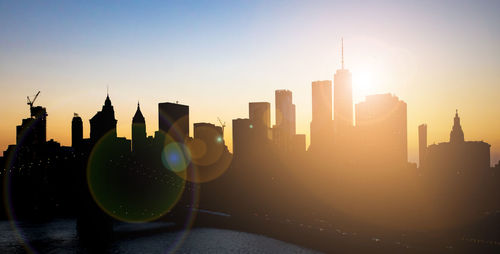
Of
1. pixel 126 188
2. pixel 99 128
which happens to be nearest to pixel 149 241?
pixel 126 188

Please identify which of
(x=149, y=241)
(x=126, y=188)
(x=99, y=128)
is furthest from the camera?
(x=99, y=128)

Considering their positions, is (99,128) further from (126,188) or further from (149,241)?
(149,241)

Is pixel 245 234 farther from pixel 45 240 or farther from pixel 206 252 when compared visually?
pixel 45 240

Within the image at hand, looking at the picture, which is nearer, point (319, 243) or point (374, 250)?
point (374, 250)

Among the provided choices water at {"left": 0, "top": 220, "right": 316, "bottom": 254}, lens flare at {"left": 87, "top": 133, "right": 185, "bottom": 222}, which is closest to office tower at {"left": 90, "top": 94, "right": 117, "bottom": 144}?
lens flare at {"left": 87, "top": 133, "right": 185, "bottom": 222}

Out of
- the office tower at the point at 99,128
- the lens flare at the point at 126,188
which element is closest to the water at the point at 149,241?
the lens flare at the point at 126,188

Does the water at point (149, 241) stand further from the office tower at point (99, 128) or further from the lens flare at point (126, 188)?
the office tower at point (99, 128)

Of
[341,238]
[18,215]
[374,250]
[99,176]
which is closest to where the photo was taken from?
[374,250]

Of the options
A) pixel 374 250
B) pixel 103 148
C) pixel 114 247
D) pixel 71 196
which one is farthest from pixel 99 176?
pixel 374 250
